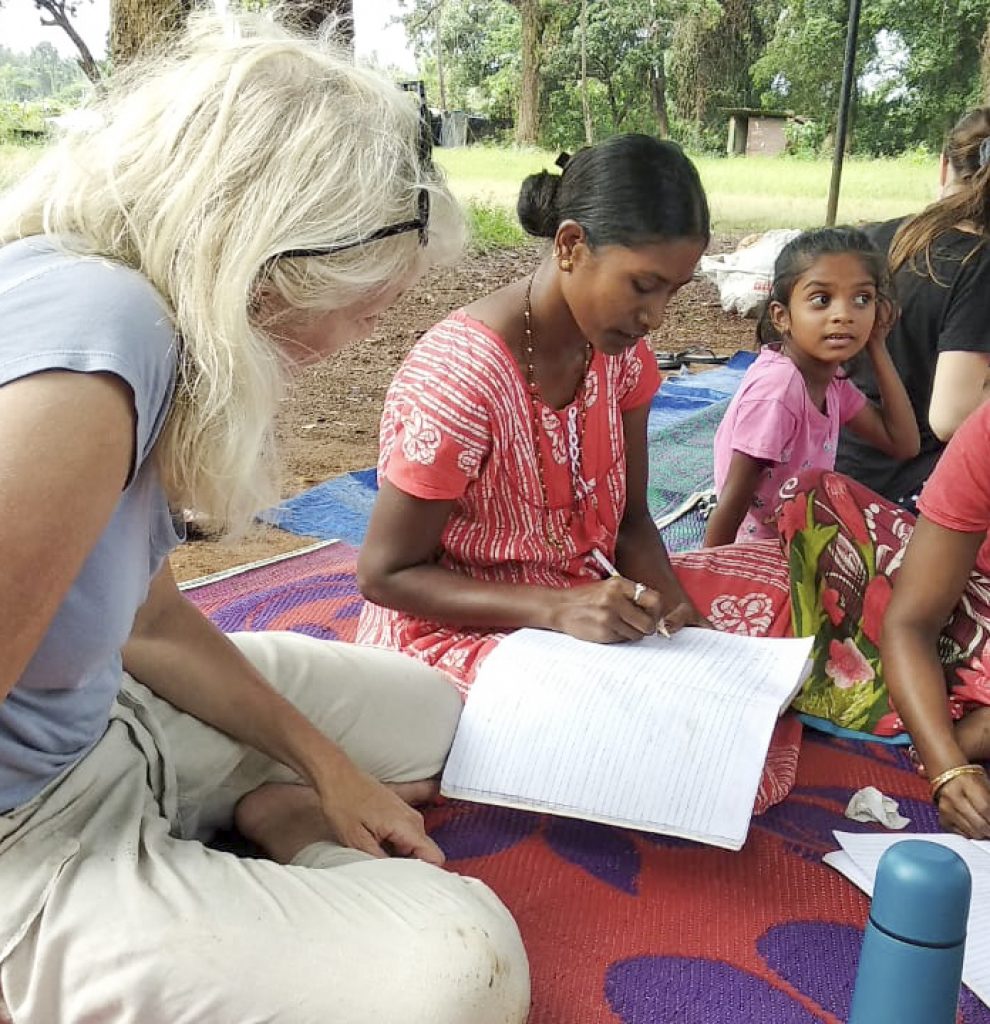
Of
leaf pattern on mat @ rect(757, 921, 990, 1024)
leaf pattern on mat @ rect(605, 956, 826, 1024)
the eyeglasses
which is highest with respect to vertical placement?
the eyeglasses

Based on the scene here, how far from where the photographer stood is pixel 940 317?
96.0 inches

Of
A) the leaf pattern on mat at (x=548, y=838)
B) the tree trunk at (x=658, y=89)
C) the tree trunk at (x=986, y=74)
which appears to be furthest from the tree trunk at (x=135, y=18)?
the tree trunk at (x=658, y=89)

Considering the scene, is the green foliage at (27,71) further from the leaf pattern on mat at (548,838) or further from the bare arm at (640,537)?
the leaf pattern on mat at (548,838)

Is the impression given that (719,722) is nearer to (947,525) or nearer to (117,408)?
(947,525)

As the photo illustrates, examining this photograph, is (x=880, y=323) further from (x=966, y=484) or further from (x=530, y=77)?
(x=530, y=77)

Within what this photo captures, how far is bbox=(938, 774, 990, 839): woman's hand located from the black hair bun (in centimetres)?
99

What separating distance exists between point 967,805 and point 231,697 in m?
0.95

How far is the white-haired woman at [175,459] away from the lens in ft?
2.93

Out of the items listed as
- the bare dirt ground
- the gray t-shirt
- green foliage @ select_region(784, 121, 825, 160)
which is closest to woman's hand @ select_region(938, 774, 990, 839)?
the bare dirt ground

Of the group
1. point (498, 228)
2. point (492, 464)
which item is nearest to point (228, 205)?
point (492, 464)

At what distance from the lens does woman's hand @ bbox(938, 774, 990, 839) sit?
1.48 m

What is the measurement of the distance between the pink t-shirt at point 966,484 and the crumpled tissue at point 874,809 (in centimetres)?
40

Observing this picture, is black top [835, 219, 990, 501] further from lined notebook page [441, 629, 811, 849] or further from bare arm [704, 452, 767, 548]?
lined notebook page [441, 629, 811, 849]

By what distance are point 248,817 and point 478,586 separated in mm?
469
